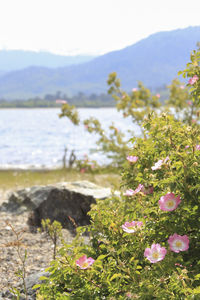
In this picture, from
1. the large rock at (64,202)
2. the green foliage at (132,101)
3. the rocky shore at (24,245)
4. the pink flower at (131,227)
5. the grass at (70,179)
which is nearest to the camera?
the pink flower at (131,227)

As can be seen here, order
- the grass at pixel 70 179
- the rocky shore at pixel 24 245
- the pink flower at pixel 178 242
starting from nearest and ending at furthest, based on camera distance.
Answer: the pink flower at pixel 178 242 < the rocky shore at pixel 24 245 < the grass at pixel 70 179

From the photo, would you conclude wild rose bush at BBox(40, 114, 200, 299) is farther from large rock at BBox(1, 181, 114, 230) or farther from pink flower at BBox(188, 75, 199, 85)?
large rock at BBox(1, 181, 114, 230)

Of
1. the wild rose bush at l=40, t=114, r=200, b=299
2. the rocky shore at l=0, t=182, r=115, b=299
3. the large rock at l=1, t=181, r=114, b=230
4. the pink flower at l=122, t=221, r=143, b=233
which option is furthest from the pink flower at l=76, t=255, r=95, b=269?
the large rock at l=1, t=181, r=114, b=230

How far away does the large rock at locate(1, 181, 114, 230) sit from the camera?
21.6 feet

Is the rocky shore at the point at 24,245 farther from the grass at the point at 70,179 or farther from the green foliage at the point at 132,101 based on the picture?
the green foliage at the point at 132,101

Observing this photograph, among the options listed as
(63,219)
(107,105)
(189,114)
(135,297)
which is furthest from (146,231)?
(107,105)

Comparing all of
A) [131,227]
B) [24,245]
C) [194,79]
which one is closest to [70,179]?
[24,245]

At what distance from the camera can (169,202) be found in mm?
2580

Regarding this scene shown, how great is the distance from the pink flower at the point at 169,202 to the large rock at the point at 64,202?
3.89 metres

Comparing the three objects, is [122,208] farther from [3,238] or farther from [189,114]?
[189,114]

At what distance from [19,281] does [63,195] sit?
9.05 feet

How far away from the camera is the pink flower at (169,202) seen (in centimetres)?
256

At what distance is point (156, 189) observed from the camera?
3191 millimetres

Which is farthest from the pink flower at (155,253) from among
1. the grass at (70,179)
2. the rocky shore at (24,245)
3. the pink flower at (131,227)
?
the grass at (70,179)
